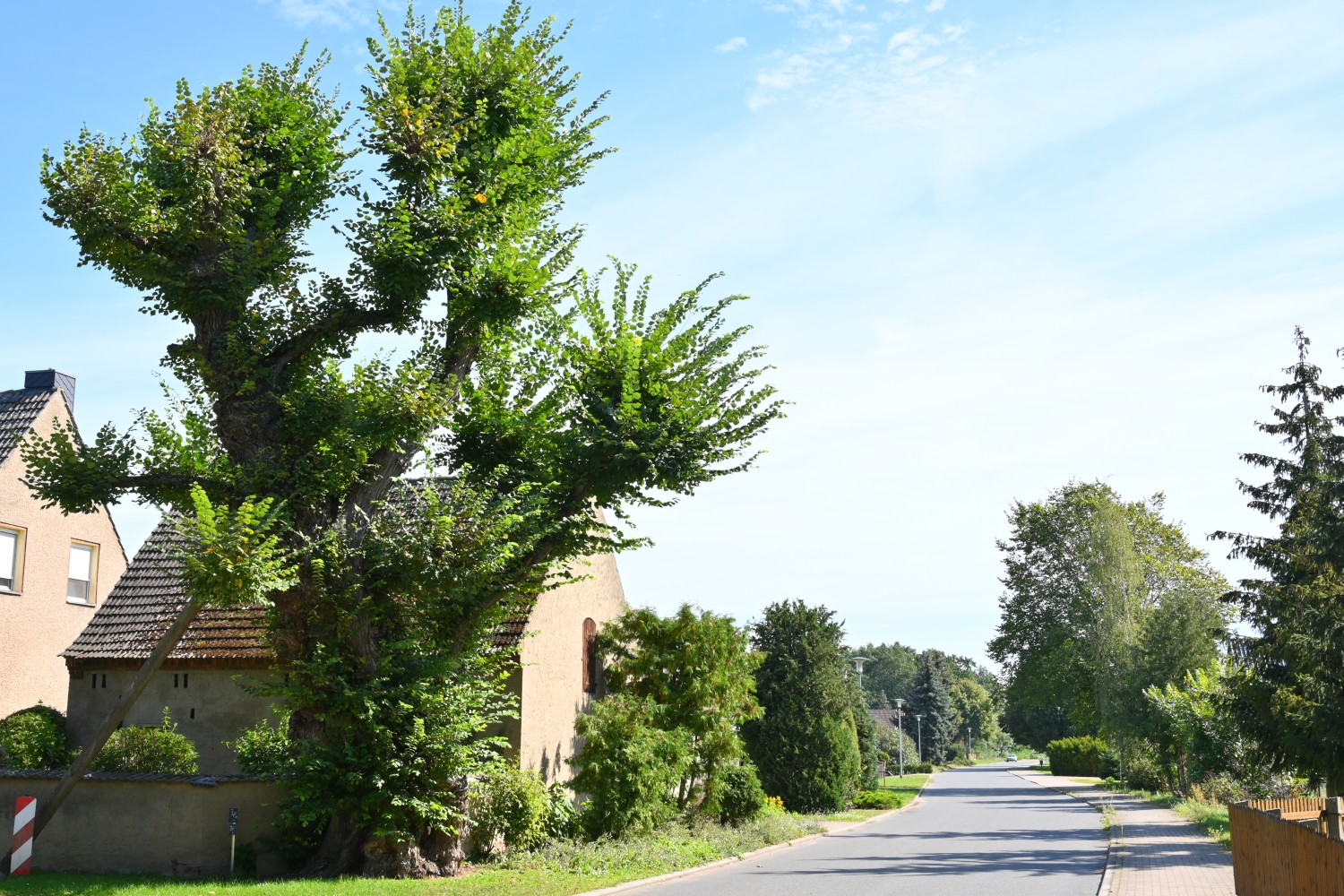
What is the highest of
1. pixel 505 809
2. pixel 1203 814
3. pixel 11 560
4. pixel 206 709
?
pixel 11 560

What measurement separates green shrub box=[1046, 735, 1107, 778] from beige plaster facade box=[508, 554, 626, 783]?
165 feet

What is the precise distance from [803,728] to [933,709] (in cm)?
8048

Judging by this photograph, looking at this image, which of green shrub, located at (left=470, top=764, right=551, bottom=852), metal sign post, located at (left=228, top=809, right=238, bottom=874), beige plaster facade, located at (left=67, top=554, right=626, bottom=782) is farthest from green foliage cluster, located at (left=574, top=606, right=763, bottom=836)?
metal sign post, located at (left=228, top=809, right=238, bottom=874)

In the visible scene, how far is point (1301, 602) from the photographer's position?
72.4 ft

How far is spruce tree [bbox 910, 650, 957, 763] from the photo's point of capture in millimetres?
105000

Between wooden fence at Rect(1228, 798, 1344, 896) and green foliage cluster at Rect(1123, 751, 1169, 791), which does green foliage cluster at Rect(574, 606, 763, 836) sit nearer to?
wooden fence at Rect(1228, 798, 1344, 896)

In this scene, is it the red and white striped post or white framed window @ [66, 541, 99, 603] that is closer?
the red and white striped post

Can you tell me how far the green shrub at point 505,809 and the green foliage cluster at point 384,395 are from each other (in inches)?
30.8

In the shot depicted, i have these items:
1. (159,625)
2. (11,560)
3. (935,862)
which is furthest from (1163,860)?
(11,560)

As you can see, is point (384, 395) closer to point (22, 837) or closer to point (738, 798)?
point (22, 837)

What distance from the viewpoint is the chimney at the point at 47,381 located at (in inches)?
1088

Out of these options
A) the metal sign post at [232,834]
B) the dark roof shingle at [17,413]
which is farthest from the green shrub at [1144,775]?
the dark roof shingle at [17,413]

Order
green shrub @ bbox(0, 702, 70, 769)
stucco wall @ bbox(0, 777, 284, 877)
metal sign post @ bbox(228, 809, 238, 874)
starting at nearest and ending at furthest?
metal sign post @ bbox(228, 809, 238, 874)
stucco wall @ bbox(0, 777, 284, 877)
green shrub @ bbox(0, 702, 70, 769)

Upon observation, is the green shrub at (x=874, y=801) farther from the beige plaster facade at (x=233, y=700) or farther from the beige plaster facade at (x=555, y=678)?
the beige plaster facade at (x=233, y=700)
